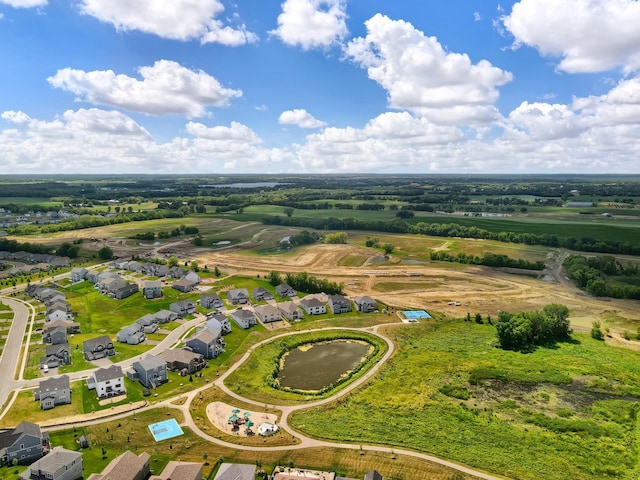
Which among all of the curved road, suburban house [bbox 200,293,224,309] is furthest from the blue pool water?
suburban house [bbox 200,293,224,309]

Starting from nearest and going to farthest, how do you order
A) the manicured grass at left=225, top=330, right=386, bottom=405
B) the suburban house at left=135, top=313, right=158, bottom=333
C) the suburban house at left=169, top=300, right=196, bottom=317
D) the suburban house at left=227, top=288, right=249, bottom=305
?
the manicured grass at left=225, top=330, right=386, bottom=405, the suburban house at left=135, top=313, right=158, bottom=333, the suburban house at left=169, top=300, right=196, bottom=317, the suburban house at left=227, top=288, right=249, bottom=305

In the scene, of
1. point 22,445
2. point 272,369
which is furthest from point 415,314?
point 22,445

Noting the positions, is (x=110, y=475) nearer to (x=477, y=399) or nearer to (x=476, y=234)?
(x=477, y=399)

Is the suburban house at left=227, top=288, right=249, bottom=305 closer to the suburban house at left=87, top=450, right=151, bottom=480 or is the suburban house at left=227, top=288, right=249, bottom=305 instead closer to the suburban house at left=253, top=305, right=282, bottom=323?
the suburban house at left=253, top=305, right=282, bottom=323

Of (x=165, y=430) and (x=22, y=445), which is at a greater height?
(x=22, y=445)

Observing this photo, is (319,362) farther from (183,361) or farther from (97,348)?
(97,348)

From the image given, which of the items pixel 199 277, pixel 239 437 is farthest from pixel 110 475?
pixel 199 277
